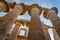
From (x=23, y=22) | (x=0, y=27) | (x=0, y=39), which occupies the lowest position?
(x=0, y=39)

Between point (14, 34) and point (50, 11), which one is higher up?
point (50, 11)

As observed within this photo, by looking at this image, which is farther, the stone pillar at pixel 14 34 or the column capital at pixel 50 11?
the column capital at pixel 50 11

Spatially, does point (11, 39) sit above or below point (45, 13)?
below

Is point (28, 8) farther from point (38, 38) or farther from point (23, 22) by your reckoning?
point (38, 38)

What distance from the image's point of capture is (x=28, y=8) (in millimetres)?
11898

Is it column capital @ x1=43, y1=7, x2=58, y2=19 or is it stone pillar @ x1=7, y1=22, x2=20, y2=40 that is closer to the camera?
stone pillar @ x1=7, y1=22, x2=20, y2=40

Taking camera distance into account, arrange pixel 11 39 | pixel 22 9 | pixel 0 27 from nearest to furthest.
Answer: pixel 0 27
pixel 11 39
pixel 22 9

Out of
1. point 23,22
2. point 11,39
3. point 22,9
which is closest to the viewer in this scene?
point 11,39

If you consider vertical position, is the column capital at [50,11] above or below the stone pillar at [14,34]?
above

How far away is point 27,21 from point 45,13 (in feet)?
13.4

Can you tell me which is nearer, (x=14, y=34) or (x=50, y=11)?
(x=50, y=11)

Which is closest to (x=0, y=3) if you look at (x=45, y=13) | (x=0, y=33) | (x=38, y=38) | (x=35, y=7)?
(x=35, y=7)

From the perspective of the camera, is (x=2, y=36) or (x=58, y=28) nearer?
(x=2, y=36)

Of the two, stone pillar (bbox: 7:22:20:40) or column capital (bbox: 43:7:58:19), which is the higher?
column capital (bbox: 43:7:58:19)
